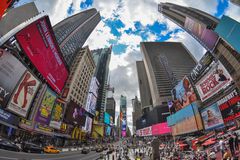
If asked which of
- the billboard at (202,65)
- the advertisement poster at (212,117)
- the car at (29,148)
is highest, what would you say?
the billboard at (202,65)

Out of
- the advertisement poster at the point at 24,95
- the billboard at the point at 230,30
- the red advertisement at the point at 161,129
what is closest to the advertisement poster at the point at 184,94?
the billboard at the point at 230,30

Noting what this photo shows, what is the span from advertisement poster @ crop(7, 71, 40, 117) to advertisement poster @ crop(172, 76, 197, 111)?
157 ft

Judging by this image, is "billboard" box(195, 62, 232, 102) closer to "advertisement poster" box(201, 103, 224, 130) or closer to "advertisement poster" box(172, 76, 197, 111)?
"advertisement poster" box(201, 103, 224, 130)

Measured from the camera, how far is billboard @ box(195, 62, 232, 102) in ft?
114

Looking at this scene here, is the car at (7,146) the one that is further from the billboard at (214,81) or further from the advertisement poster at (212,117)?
the advertisement poster at (212,117)

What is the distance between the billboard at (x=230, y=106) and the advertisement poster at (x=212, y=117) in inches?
69.1

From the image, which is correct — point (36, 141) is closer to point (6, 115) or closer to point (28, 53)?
point (6, 115)

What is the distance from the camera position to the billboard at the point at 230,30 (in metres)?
31.1

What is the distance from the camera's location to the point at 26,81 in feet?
111

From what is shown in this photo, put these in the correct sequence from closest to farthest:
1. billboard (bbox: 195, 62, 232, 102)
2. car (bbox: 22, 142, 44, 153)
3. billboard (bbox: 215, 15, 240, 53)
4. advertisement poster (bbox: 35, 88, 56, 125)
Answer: car (bbox: 22, 142, 44, 153) → billboard (bbox: 215, 15, 240, 53) → billboard (bbox: 195, 62, 232, 102) → advertisement poster (bbox: 35, 88, 56, 125)

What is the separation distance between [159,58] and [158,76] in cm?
2786

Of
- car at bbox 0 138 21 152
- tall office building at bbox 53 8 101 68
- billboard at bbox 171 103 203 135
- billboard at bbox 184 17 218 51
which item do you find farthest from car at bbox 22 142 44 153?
tall office building at bbox 53 8 101 68

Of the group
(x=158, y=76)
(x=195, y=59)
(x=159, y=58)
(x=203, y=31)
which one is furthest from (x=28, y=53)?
(x=195, y=59)

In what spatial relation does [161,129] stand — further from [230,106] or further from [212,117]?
[230,106]
